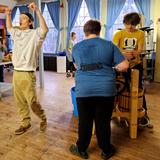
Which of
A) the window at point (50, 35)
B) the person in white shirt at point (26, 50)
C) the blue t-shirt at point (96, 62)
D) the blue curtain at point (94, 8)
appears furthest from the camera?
the window at point (50, 35)

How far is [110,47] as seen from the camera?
1.92 metres

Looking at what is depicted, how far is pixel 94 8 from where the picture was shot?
22.4 feet

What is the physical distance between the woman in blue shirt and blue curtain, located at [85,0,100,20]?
16.7 feet

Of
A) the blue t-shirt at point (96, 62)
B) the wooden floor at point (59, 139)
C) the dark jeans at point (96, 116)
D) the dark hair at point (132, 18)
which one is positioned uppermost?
the dark hair at point (132, 18)

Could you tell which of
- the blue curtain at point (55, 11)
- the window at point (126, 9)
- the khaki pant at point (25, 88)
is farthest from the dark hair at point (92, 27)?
the blue curtain at point (55, 11)

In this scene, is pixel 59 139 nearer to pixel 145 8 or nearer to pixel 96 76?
pixel 96 76

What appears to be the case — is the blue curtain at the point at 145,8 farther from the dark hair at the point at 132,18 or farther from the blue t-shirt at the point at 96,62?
the blue t-shirt at the point at 96,62

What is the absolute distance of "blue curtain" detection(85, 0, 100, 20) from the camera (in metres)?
6.78

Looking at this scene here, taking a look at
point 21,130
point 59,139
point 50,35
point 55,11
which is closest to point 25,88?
point 21,130

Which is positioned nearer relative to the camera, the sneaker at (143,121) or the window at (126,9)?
the sneaker at (143,121)

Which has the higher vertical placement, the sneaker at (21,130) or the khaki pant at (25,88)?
the khaki pant at (25,88)

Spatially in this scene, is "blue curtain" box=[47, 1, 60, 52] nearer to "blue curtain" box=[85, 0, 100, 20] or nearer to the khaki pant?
"blue curtain" box=[85, 0, 100, 20]

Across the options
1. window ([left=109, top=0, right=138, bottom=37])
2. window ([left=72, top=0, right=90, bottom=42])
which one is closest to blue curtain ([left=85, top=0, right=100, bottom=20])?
window ([left=72, top=0, right=90, bottom=42])

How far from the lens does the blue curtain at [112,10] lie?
636 centimetres
